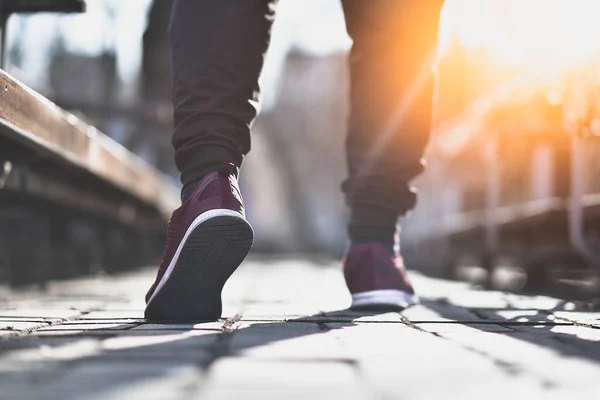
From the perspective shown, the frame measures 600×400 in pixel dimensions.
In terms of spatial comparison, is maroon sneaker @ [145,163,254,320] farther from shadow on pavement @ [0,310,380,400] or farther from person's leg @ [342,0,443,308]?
person's leg @ [342,0,443,308]

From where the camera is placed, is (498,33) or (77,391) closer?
(77,391)

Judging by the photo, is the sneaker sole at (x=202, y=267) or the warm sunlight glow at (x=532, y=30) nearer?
the sneaker sole at (x=202, y=267)

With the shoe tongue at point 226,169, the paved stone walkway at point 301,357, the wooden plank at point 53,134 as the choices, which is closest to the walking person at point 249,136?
the shoe tongue at point 226,169

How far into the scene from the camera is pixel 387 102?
2223 millimetres

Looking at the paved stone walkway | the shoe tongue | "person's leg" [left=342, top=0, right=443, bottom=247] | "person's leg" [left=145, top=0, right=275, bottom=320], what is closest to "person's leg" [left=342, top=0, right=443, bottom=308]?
"person's leg" [left=342, top=0, right=443, bottom=247]

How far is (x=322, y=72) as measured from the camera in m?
35.7

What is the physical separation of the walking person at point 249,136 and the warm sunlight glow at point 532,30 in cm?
23

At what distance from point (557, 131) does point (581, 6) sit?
114 centimetres

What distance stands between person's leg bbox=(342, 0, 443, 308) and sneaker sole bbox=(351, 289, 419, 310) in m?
0.02

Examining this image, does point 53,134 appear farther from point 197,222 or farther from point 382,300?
point 382,300

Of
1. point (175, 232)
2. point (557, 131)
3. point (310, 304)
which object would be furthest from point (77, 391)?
point (557, 131)

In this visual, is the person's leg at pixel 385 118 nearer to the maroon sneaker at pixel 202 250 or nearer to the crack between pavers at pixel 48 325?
the maroon sneaker at pixel 202 250

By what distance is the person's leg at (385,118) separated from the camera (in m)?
2.13

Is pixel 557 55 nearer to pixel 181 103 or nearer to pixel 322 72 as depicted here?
pixel 181 103
